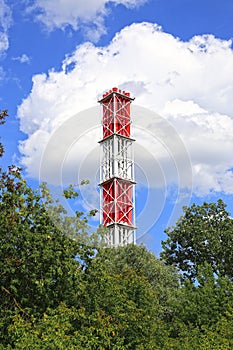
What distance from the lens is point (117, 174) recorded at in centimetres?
3834

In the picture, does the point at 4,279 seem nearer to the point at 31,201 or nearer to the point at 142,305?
the point at 31,201

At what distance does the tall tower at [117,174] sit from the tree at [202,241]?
3351 mm

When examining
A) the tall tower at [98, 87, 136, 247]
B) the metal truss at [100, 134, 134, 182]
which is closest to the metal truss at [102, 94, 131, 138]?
the tall tower at [98, 87, 136, 247]

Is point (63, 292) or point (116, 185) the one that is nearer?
point (63, 292)

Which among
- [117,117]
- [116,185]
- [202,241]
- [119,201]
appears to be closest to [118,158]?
[116,185]

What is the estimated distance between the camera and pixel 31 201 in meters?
15.8

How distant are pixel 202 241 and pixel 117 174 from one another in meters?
Result: 10.1

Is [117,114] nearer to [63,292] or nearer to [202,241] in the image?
[202,241]

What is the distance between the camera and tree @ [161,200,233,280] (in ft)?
96.9

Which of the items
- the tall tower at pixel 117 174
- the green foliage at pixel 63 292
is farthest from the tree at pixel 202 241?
the green foliage at pixel 63 292

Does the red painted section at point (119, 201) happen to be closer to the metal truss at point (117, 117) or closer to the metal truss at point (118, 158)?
the metal truss at point (118, 158)

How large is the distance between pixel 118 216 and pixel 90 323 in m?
24.9

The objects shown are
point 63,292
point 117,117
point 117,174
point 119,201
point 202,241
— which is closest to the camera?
point 63,292

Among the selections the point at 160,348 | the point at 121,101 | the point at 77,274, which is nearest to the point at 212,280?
the point at 160,348
